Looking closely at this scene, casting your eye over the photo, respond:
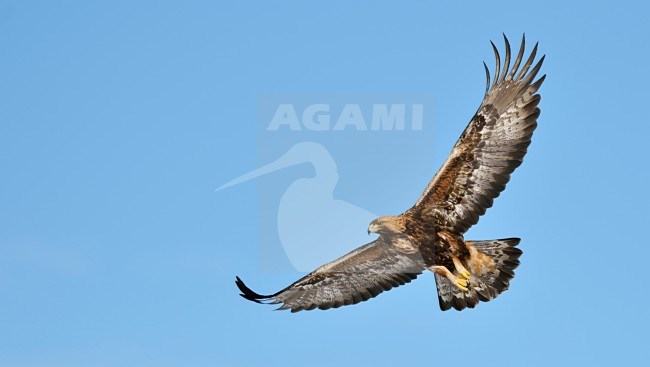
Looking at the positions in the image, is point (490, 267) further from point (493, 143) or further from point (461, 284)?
point (493, 143)

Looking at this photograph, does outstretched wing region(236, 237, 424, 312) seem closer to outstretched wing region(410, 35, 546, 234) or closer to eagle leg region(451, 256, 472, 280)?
eagle leg region(451, 256, 472, 280)

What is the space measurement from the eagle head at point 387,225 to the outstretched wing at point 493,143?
368 mm

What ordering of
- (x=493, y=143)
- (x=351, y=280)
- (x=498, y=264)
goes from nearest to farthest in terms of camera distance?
1. (x=493, y=143)
2. (x=498, y=264)
3. (x=351, y=280)

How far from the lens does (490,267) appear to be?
1778 cm

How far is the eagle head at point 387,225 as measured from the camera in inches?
688

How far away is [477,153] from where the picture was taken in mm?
17250

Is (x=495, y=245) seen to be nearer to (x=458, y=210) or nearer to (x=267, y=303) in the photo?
(x=458, y=210)

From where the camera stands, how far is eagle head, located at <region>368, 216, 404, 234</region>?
1747 centimetres

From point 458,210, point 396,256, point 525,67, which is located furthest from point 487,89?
point 396,256

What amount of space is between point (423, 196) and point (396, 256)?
5.16 feet

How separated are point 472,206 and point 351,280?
288cm

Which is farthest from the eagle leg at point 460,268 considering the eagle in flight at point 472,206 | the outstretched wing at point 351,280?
the outstretched wing at point 351,280

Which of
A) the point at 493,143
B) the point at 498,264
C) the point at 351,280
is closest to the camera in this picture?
the point at 493,143

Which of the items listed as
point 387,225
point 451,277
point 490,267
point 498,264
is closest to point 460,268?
point 451,277
